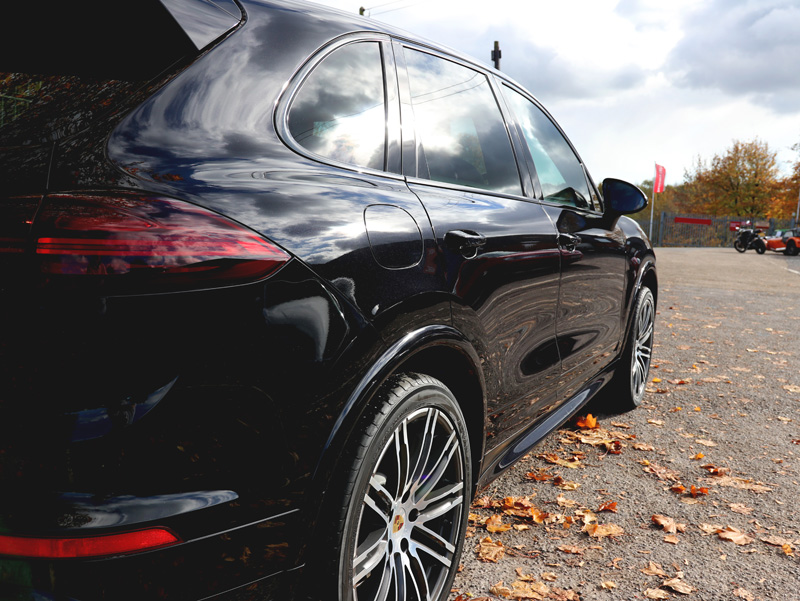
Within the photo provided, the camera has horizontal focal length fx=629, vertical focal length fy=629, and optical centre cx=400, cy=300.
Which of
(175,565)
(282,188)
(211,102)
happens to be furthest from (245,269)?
(175,565)

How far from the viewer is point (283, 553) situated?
4.66 ft

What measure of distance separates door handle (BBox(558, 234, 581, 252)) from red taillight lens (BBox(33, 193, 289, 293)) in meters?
1.82

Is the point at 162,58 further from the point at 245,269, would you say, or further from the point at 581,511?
the point at 581,511

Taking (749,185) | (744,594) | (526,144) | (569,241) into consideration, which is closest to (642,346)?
(569,241)

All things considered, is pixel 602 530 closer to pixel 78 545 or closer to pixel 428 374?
pixel 428 374

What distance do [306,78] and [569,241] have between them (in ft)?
5.26

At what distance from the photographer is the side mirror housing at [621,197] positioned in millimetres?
3627

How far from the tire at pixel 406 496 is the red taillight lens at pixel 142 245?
56 cm

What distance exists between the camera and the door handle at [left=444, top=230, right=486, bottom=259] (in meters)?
1.98

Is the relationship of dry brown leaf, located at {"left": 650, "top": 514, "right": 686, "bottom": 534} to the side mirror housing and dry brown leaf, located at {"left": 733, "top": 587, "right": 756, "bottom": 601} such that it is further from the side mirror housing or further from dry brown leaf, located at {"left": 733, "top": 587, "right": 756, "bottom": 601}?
the side mirror housing

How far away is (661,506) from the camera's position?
309cm

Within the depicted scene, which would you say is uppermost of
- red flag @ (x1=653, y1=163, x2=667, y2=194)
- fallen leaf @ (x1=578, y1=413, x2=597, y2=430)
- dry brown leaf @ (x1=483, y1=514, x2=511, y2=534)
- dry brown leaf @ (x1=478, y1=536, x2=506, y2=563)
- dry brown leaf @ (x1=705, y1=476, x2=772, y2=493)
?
red flag @ (x1=653, y1=163, x2=667, y2=194)

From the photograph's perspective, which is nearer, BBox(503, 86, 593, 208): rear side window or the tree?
BBox(503, 86, 593, 208): rear side window

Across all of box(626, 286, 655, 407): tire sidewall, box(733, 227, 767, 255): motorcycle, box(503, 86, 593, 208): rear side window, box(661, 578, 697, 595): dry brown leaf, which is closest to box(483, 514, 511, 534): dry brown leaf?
box(661, 578, 697, 595): dry brown leaf
